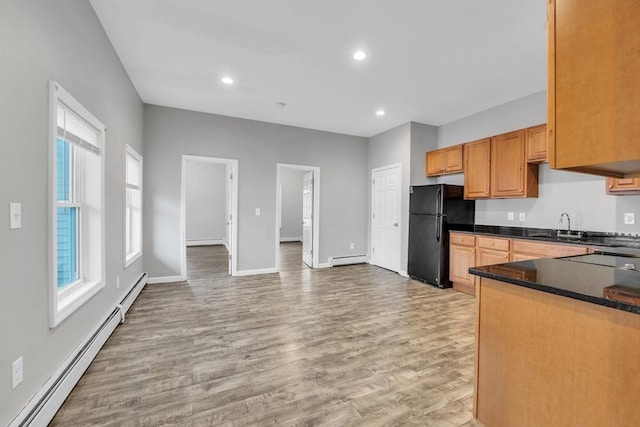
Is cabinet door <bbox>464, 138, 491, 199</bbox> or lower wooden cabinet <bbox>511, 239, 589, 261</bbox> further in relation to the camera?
cabinet door <bbox>464, 138, 491, 199</bbox>

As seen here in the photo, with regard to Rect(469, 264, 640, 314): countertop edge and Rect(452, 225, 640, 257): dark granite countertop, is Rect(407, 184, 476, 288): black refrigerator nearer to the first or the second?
Rect(452, 225, 640, 257): dark granite countertop

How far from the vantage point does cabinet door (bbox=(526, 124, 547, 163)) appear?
355cm

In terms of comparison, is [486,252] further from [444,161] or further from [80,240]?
[80,240]

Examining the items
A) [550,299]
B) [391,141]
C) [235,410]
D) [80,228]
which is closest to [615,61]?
[550,299]

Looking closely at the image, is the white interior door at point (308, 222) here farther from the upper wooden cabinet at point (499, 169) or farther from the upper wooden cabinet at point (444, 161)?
the upper wooden cabinet at point (499, 169)

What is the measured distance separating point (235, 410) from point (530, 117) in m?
4.89

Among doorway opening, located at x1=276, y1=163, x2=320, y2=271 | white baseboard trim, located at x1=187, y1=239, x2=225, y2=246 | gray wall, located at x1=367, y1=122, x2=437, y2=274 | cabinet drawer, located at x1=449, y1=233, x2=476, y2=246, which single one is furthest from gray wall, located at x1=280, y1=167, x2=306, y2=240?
cabinet drawer, located at x1=449, y1=233, x2=476, y2=246

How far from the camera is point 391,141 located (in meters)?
5.62

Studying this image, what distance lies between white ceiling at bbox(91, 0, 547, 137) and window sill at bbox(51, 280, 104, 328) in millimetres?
2354

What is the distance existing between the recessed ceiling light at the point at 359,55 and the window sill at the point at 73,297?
10.9 ft

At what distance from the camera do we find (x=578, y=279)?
1.33m

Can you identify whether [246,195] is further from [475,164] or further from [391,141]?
[475,164]

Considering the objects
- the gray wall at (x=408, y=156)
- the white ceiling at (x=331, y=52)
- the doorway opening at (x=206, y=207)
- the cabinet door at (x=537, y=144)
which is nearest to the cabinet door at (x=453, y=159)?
the gray wall at (x=408, y=156)

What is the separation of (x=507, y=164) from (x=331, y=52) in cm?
294
